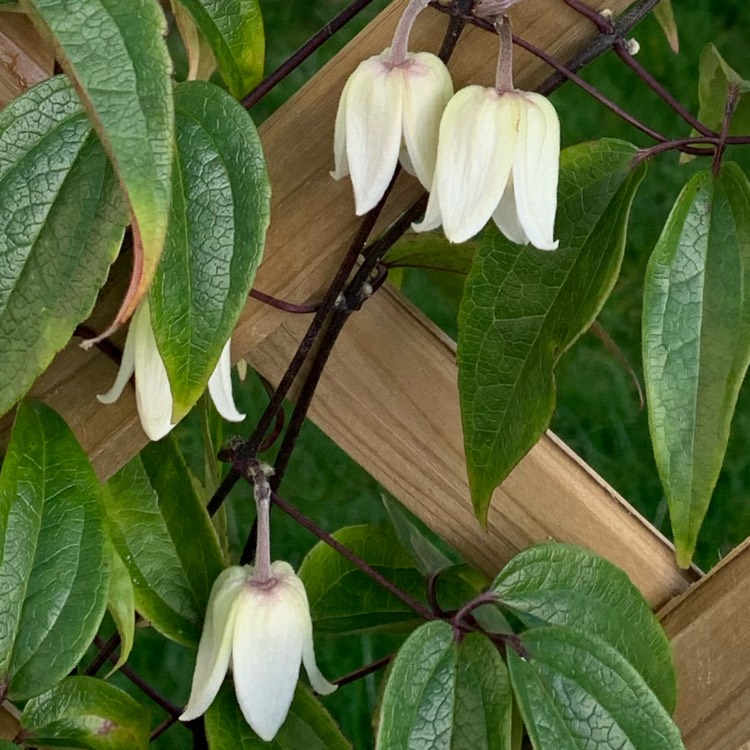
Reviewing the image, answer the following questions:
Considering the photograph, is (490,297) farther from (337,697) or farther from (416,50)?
(337,697)

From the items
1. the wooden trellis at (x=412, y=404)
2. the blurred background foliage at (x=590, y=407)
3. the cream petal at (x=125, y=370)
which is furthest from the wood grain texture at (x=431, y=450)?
the blurred background foliage at (x=590, y=407)

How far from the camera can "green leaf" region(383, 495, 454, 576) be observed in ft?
2.03

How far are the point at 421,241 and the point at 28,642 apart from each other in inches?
10.2

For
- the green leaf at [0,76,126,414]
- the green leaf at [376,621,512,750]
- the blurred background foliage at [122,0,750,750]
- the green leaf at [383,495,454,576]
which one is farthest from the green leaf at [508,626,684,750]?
the blurred background foliage at [122,0,750,750]

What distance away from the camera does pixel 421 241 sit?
0.58m

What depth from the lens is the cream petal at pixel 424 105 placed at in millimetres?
440

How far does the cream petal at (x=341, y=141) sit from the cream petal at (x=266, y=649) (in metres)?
0.18

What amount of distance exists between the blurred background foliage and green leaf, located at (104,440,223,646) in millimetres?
582

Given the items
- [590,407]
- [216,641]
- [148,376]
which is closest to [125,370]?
[148,376]

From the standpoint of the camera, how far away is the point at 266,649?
0.49m

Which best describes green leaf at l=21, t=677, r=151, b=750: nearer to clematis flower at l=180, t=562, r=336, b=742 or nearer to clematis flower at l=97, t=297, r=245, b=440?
clematis flower at l=180, t=562, r=336, b=742

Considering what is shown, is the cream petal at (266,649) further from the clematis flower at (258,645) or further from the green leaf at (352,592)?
the green leaf at (352,592)

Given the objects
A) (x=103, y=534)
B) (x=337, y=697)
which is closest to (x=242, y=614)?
(x=103, y=534)

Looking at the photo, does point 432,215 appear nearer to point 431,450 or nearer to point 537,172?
point 537,172
